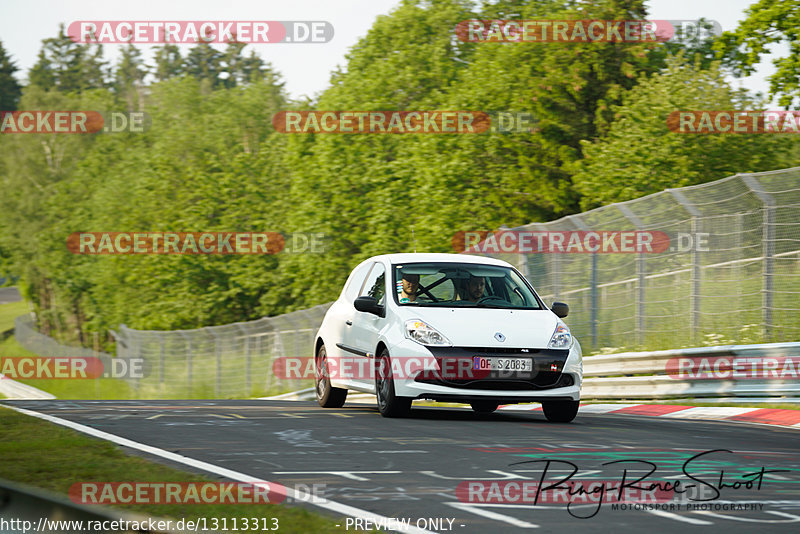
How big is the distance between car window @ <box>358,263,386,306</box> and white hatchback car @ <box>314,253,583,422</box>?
19mm

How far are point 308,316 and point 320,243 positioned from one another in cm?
2657

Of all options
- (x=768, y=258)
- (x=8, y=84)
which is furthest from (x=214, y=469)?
(x=8, y=84)

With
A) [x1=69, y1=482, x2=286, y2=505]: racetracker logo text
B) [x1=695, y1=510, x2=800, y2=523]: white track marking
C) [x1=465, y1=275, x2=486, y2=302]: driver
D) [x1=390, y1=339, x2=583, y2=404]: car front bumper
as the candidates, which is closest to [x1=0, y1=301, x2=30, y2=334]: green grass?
[x1=465, y1=275, x2=486, y2=302]: driver

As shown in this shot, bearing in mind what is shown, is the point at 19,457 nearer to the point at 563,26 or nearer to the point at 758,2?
the point at 758,2

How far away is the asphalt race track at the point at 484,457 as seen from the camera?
609 centimetres

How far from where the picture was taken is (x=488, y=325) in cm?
1166

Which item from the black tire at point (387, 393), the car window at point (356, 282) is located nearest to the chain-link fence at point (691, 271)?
the car window at point (356, 282)

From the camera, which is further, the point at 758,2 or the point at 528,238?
the point at 758,2

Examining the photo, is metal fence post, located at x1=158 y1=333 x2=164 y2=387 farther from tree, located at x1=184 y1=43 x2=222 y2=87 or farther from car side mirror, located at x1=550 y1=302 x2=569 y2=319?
tree, located at x1=184 y1=43 x2=222 y2=87

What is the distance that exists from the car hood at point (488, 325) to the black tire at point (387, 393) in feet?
1.74

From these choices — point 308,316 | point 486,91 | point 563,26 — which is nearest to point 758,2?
point 563,26

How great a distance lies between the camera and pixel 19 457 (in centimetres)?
803

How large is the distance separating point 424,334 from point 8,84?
424 feet

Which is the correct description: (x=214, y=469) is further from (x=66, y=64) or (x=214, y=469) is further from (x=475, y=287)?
(x=66, y=64)
